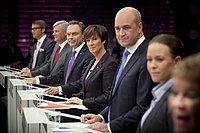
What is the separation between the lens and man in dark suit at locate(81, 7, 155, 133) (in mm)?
2975

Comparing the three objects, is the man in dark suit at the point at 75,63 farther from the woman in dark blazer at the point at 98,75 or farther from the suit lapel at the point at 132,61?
the suit lapel at the point at 132,61

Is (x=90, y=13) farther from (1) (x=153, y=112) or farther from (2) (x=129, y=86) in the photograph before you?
(1) (x=153, y=112)

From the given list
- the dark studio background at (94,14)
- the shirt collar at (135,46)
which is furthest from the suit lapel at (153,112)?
the dark studio background at (94,14)

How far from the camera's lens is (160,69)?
242 cm

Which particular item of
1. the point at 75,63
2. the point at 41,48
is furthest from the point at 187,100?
the point at 41,48

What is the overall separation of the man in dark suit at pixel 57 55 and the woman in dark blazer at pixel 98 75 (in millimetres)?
1622

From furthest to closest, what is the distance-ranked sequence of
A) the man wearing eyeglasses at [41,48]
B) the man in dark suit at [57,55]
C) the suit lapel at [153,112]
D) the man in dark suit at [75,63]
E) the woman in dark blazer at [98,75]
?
the man wearing eyeglasses at [41,48]
the man in dark suit at [57,55]
the man in dark suit at [75,63]
the woman in dark blazer at [98,75]
the suit lapel at [153,112]

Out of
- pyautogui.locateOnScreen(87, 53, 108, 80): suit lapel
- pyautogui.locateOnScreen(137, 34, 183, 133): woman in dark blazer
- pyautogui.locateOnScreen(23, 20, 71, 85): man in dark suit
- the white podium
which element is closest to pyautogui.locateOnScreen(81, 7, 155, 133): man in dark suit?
the white podium

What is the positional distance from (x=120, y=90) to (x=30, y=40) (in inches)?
315

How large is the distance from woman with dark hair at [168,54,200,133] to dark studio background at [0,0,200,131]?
9499mm

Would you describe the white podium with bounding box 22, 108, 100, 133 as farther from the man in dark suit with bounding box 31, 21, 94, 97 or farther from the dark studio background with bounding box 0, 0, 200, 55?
the dark studio background with bounding box 0, 0, 200, 55

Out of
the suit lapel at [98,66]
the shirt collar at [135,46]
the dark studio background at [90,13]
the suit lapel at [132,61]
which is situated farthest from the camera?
the dark studio background at [90,13]

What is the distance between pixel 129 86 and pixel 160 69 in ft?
2.20

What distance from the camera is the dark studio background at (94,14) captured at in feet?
35.5
